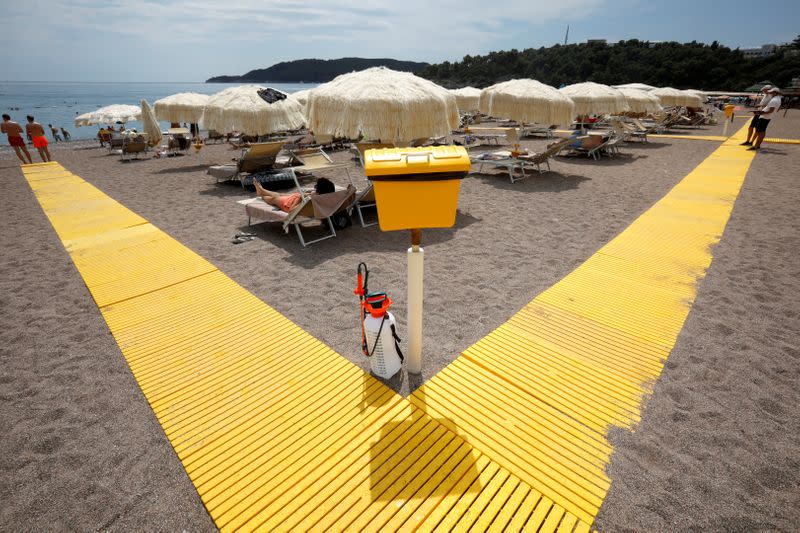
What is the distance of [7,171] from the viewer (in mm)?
12977

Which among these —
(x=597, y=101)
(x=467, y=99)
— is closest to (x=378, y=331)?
(x=597, y=101)

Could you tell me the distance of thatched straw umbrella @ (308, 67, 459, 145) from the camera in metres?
6.04

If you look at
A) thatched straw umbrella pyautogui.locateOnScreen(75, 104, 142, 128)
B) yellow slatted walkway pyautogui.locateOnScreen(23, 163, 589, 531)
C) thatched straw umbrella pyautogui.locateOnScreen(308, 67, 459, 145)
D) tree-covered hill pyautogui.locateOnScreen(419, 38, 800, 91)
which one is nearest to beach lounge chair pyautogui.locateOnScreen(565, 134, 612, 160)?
thatched straw umbrella pyautogui.locateOnScreen(308, 67, 459, 145)

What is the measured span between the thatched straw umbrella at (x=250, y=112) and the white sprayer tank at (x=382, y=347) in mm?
8745

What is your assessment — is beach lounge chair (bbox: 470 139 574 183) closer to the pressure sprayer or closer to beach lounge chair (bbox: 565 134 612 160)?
beach lounge chair (bbox: 565 134 612 160)

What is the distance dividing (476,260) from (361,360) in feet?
8.57

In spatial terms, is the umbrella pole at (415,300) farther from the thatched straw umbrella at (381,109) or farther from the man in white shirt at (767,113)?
the man in white shirt at (767,113)

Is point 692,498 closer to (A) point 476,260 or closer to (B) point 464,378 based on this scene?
(B) point 464,378

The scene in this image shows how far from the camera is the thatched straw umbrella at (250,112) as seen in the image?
9.71m

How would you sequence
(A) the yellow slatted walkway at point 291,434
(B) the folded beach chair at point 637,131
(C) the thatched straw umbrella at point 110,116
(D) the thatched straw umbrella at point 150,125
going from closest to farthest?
(A) the yellow slatted walkway at point 291,434 < (D) the thatched straw umbrella at point 150,125 < (B) the folded beach chair at point 637,131 < (C) the thatched straw umbrella at point 110,116

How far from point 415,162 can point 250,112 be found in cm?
904

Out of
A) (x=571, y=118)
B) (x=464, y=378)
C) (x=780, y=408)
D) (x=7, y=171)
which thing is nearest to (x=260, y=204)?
(x=464, y=378)

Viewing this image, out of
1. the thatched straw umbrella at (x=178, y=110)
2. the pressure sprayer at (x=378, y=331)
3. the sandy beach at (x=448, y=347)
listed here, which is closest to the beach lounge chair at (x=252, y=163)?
the sandy beach at (x=448, y=347)

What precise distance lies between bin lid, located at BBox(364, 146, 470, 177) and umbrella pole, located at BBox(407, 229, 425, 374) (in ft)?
1.44
